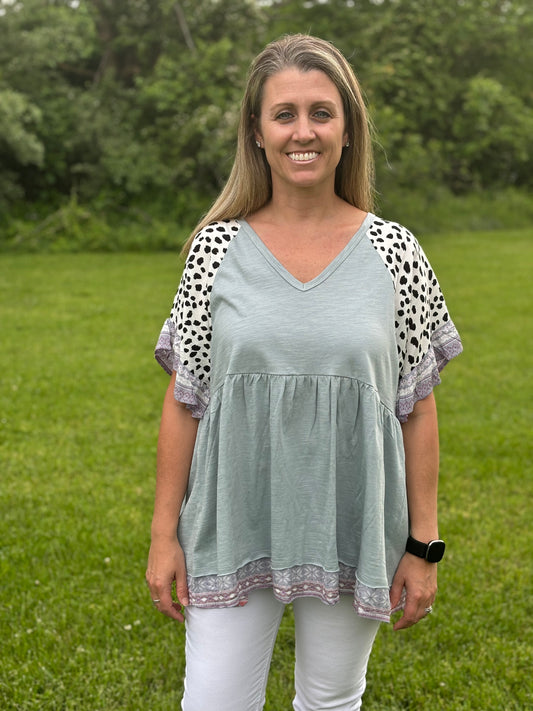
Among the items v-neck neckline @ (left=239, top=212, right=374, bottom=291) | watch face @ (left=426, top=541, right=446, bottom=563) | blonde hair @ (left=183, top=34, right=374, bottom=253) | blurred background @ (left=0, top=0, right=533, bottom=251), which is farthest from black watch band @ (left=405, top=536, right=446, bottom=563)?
blurred background @ (left=0, top=0, right=533, bottom=251)

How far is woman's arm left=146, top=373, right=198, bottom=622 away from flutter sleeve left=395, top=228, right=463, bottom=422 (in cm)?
53

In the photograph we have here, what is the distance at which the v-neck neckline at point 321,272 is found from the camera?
1.87 metres

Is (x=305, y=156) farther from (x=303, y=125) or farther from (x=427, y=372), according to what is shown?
(x=427, y=372)

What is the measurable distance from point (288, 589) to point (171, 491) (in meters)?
0.37

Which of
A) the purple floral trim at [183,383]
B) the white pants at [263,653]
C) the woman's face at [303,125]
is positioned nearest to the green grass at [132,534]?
the white pants at [263,653]

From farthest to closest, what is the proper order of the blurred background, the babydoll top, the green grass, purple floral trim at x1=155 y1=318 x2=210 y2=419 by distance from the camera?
the blurred background
the green grass
purple floral trim at x1=155 y1=318 x2=210 y2=419
the babydoll top

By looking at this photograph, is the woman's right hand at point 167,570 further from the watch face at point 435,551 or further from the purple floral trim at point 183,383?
the watch face at point 435,551

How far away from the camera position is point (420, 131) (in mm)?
19797

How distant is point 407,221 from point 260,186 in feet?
50.0

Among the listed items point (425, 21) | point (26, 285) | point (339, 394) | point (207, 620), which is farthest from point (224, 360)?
point (425, 21)

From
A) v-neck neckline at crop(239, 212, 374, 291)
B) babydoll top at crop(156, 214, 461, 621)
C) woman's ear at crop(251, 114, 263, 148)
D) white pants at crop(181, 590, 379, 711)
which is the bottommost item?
white pants at crop(181, 590, 379, 711)

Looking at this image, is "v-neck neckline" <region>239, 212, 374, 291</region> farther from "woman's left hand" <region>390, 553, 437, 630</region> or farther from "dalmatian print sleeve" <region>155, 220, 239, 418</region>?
"woman's left hand" <region>390, 553, 437, 630</region>

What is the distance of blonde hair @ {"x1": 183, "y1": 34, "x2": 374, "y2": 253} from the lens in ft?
6.36

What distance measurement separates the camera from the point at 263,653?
1.99 m
